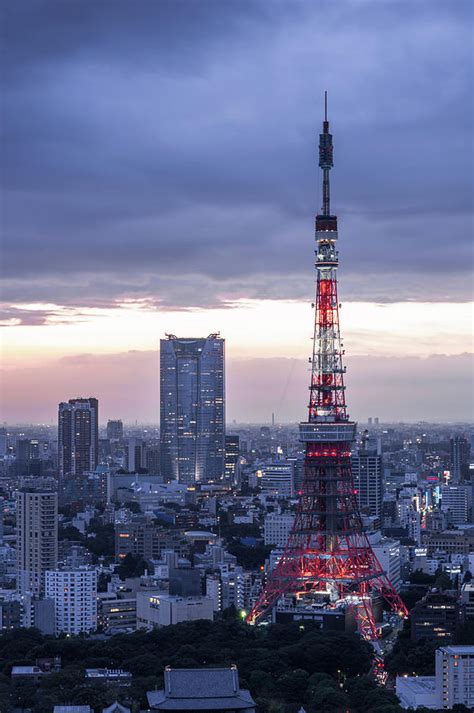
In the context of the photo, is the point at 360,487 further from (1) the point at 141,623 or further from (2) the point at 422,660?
(2) the point at 422,660

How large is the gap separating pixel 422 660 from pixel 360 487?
29883mm

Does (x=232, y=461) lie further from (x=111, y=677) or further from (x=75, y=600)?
(x=111, y=677)

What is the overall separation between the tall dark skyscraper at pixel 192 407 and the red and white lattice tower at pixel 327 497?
46.4 metres

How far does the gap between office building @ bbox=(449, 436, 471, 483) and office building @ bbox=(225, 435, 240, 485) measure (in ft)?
31.0

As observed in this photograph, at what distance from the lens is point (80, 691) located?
24094mm

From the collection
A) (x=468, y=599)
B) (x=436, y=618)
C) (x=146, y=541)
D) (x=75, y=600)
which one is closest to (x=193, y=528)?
(x=146, y=541)

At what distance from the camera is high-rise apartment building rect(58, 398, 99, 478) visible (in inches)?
3317

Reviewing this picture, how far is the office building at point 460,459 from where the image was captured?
7764 centimetres

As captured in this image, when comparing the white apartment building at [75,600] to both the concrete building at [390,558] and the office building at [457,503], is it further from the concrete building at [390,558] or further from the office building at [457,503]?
the office building at [457,503]

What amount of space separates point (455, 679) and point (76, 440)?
61126 millimetres

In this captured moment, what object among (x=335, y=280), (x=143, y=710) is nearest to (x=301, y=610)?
(x=335, y=280)

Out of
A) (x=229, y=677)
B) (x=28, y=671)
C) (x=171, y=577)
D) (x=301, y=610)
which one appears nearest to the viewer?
(x=229, y=677)

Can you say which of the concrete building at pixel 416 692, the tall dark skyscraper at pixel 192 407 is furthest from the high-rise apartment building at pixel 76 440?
the concrete building at pixel 416 692

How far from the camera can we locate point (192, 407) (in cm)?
8500
